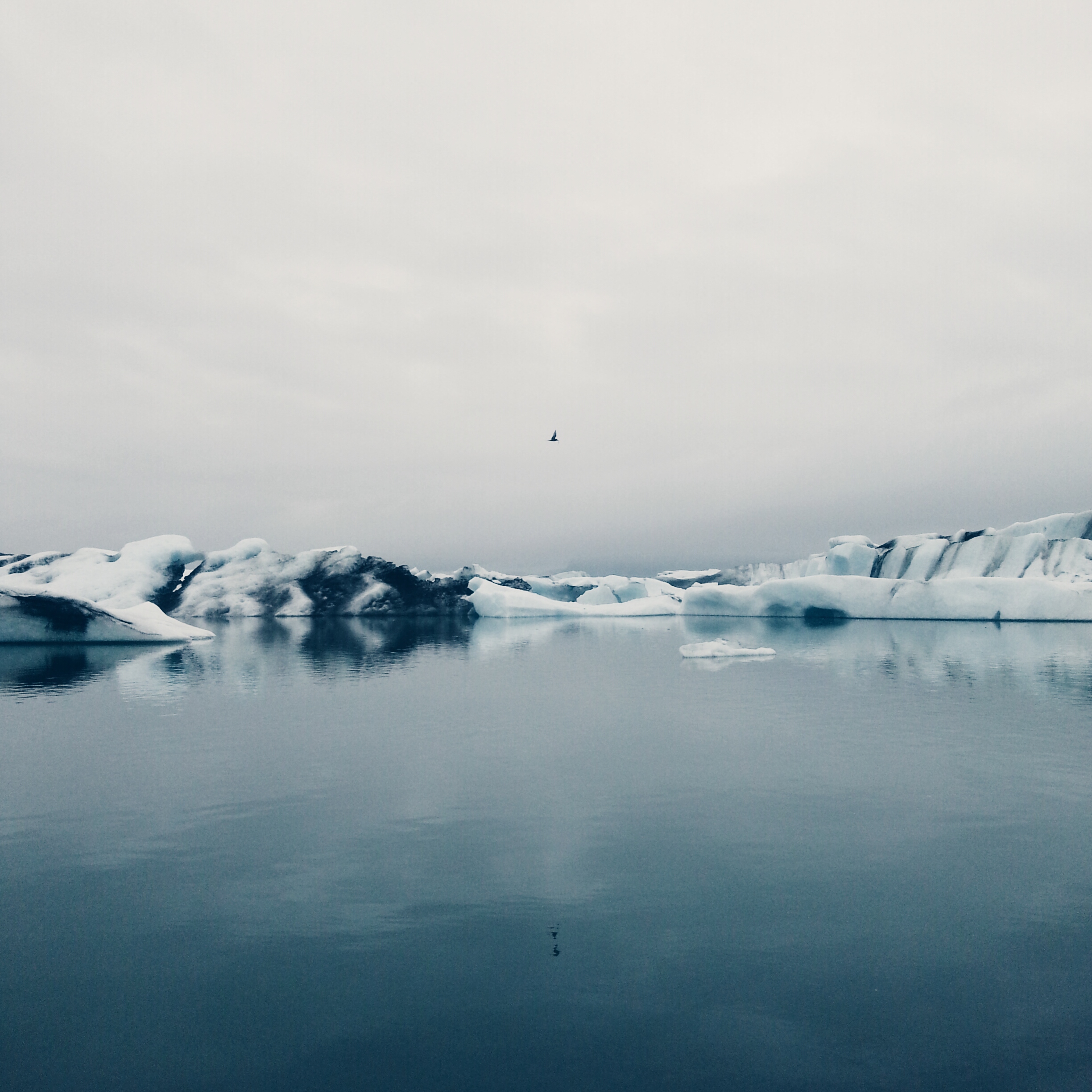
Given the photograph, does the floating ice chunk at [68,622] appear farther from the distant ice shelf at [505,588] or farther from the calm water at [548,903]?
the calm water at [548,903]

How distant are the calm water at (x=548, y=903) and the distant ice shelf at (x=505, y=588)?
2341cm

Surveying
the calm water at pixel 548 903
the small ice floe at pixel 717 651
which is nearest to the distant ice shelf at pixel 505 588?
the small ice floe at pixel 717 651

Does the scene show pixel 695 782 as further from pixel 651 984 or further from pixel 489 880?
pixel 651 984

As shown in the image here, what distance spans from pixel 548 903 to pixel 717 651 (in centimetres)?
1886

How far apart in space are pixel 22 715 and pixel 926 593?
4414 cm

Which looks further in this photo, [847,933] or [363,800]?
[363,800]

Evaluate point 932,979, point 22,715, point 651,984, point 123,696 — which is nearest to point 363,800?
point 651,984

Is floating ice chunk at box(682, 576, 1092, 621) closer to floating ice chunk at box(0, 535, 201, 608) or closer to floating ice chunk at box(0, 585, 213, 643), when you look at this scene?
floating ice chunk at box(0, 585, 213, 643)

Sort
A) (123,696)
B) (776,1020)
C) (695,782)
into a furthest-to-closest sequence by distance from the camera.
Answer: (123,696) < (695,782) < (776,1020)

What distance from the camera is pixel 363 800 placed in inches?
324

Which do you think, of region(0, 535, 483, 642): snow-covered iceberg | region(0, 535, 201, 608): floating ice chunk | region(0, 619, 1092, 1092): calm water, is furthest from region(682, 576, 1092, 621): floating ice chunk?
region(0, 535, 201, 608): floating ice chunk

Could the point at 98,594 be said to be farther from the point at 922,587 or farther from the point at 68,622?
the point at 922,587

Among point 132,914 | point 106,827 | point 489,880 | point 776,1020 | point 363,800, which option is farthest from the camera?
point 363,800

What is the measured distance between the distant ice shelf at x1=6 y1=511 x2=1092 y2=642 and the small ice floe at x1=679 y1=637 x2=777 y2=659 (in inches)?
827
